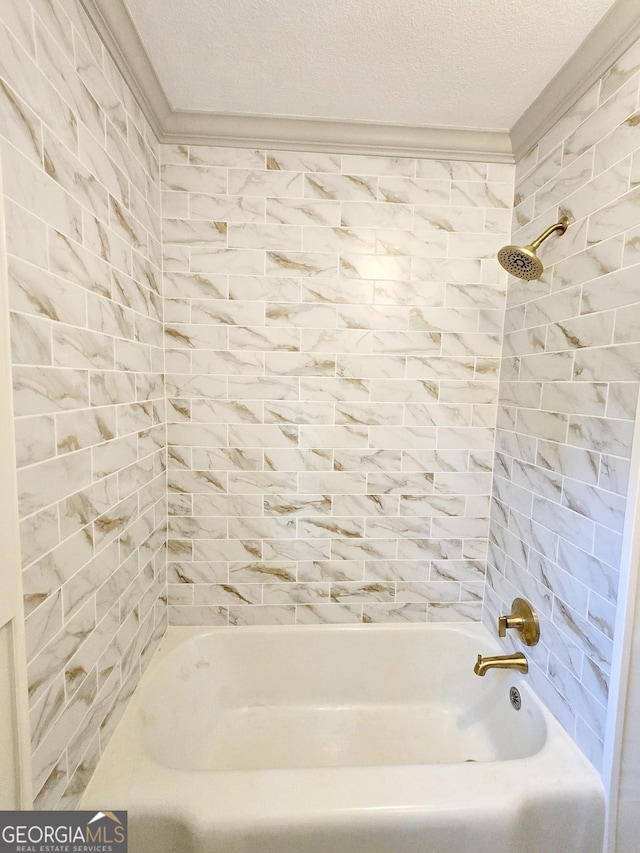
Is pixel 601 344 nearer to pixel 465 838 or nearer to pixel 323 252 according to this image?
pixel 323 252

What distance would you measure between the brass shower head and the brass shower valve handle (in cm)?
105

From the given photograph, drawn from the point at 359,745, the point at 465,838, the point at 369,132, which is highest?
the point at 369,132

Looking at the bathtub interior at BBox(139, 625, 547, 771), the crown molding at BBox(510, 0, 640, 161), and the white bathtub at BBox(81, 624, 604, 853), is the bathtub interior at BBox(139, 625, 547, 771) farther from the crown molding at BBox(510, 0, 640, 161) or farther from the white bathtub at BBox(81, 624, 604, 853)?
the crown molding at BBox(510, 0, 640, 161)

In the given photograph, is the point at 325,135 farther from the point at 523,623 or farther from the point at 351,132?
the point at 523,623

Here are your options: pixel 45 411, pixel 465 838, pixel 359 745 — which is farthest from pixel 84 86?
pixel 359 745

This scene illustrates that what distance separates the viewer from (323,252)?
1.40 metres

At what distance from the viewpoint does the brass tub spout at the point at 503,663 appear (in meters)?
1.27

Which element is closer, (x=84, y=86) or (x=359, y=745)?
(x=84, y=86)

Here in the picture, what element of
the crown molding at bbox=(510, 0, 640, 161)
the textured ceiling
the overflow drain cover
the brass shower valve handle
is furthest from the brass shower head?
the overflow drain cover

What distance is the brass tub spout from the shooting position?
127 cm

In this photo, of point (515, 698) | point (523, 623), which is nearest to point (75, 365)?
point (523, 623)

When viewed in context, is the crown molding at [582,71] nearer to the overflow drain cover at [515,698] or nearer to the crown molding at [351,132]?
the crown molding at [351,132]

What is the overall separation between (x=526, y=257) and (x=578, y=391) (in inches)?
15.8

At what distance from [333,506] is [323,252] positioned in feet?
3.19
